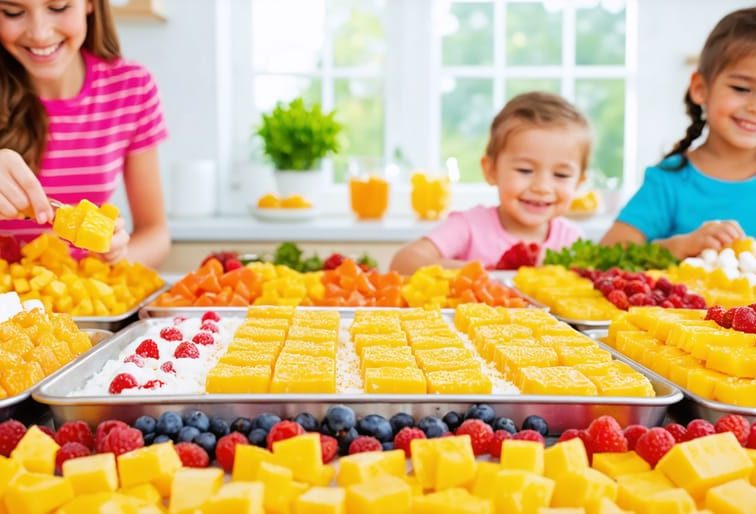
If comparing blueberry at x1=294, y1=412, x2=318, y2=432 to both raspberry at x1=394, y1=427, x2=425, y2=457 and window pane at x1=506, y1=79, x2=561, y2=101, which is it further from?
window pane at x1=506, y1=79, x2=561, y2=101

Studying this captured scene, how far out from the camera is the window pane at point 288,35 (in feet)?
18.0

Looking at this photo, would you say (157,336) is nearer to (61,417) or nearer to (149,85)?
(61,417)

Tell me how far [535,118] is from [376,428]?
7.38ft

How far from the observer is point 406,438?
1.24m

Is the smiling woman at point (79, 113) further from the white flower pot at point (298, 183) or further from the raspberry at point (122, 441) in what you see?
the white flower pot at point (298, 183)

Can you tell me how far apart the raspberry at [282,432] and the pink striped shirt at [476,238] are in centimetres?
212

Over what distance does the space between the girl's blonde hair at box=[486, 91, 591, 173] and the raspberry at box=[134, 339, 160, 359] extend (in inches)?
Answer: 78.0

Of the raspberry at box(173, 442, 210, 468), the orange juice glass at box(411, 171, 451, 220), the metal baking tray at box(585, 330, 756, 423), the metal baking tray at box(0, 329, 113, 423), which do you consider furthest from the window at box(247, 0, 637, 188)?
the raspberry at box(173, 442, 210, 468)

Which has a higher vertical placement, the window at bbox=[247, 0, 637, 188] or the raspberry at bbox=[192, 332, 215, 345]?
the window at bbox=[247, 0, 637, 188]

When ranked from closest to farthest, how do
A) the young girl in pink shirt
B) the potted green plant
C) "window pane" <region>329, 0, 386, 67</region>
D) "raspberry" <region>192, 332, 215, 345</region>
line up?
"raspberry" <region>192, 332, 215, 345</region> < the young girl in pink shirt < the potted green plant < "window pane" <region>329, 0, 386, 67</region>

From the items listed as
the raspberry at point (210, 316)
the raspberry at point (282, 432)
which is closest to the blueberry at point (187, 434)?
the raspberry at point (282, 432)

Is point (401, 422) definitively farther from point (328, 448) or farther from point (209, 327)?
point (209, 327)

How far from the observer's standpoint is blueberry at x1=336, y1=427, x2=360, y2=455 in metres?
1.27

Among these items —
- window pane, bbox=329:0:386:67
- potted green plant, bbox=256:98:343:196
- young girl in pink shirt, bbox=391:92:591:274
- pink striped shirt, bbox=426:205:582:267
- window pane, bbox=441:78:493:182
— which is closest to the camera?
young girl in pink shirt, bbox=391:92:591:274
